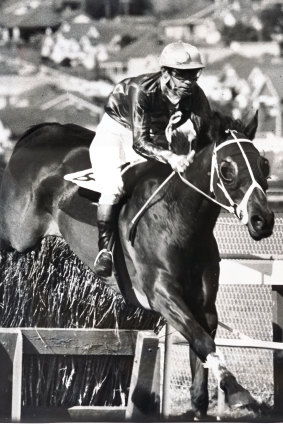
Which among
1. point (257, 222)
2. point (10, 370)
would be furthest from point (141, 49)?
point (10, 370)

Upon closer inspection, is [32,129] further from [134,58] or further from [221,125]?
[221,125]

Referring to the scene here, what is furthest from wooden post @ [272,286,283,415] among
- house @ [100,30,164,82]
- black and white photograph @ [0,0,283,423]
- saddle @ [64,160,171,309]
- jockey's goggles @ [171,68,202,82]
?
house @ [100,30,164,82]

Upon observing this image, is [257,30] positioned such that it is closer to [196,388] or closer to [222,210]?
[222,210]

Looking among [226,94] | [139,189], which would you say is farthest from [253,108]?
[139,189]

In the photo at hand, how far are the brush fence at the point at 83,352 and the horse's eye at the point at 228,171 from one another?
0.88 m

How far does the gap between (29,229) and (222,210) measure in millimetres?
920

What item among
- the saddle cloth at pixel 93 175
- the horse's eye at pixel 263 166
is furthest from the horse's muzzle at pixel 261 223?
the saddle cloth at pixel 93 175

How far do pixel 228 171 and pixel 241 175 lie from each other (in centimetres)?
6

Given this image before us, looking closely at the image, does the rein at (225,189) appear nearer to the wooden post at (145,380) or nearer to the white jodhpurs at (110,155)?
the white jodhpurs at (110,155)

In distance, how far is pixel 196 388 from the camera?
4.31 m

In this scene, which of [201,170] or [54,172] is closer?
[201,170]

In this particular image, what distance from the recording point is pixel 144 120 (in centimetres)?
415

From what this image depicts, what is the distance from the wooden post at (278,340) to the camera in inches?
177

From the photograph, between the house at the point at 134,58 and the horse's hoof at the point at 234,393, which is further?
the house at the point at 134,58
